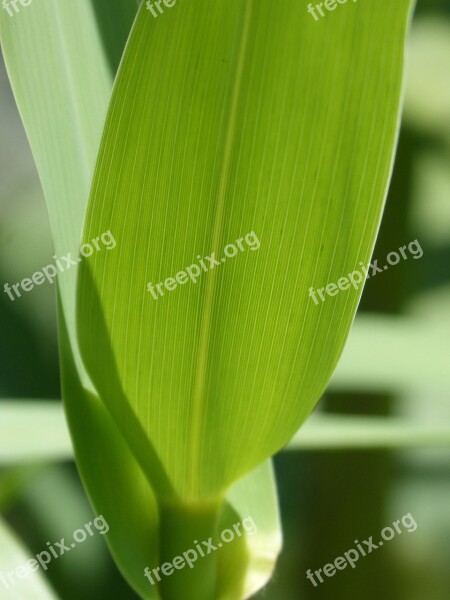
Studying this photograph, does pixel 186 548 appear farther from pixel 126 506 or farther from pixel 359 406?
pixel 359 406

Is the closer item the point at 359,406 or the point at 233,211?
the point at 233,211

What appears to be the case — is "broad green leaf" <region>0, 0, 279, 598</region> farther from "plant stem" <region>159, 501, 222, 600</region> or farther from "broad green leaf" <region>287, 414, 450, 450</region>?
"broad green leaf" <region>287, 414, 450, 450</region>

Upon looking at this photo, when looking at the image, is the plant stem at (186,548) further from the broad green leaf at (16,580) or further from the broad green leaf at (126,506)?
the broad green leaf at (16,580)

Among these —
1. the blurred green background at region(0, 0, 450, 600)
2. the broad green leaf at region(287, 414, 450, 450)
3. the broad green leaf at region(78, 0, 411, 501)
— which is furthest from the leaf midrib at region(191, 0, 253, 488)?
the blurred green background at region(0, 0, 450, 600)

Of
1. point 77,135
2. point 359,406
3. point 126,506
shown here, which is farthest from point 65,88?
point 359,406

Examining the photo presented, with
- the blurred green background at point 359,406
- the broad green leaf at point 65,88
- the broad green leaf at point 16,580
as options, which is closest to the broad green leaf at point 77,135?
the broad green leaf at point 65,88

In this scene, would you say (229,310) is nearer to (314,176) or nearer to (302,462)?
(314,176)
